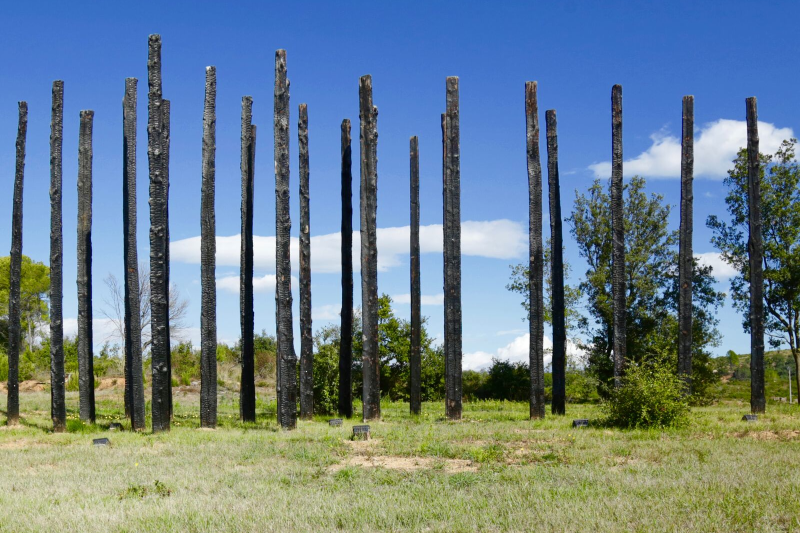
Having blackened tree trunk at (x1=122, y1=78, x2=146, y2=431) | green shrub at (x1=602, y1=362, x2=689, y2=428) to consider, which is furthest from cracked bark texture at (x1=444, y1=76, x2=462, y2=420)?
blackened tree trunk at (x1=122, y1=78, x2=146, y2=431)

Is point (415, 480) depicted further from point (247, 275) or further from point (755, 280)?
point (755, 280)

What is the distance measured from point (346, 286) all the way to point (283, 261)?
11.2 ft

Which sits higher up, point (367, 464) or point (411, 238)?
point (411, 238)

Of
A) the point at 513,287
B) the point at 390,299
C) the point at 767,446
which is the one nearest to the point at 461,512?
the point at 767,446

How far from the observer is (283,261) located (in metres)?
16.0

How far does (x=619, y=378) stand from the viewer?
16.8 metres

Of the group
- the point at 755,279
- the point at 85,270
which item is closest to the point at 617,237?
the point at 755,279

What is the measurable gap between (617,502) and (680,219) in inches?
496

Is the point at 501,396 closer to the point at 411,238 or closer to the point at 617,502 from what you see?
the point at 411,238

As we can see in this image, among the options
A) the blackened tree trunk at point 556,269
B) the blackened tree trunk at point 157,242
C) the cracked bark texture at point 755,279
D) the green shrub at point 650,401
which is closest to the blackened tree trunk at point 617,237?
the blackened tree trunk at point 556,269

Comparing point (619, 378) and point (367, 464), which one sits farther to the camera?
point (619, 378)

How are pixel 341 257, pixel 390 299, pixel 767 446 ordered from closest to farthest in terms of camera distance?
pixel 767 446 < pixel 341 257 < pixel 390 299

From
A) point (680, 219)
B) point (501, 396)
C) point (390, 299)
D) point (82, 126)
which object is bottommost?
point (501, 396)

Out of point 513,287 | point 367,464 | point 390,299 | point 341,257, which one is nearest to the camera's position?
point 367,464
